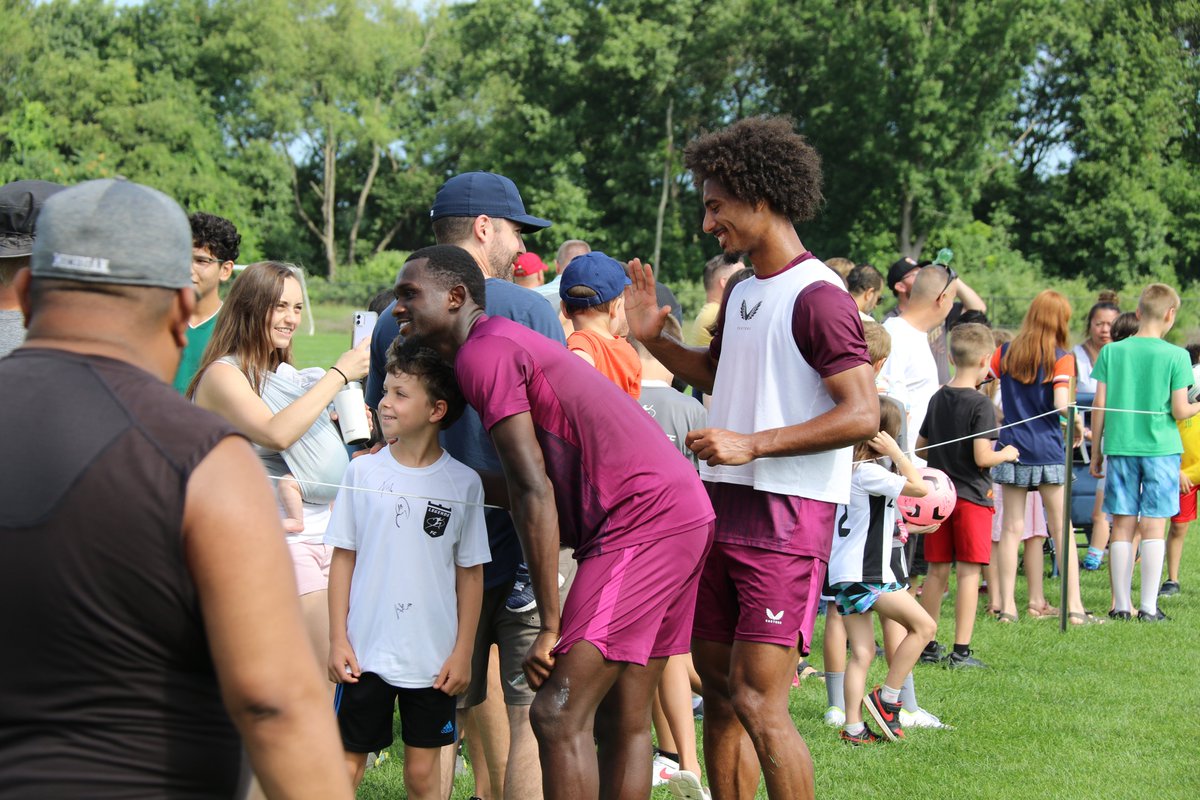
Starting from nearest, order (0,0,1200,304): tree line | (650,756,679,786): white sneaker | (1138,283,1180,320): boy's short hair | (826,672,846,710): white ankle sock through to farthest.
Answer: (650,756,679,786): white sneaker < (826,672,846,710): white ankle sock < (1138,283,1180,320): boy's short hair < (0,0,1200,304): tree line

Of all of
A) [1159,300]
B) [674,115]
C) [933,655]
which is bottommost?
[933,655]

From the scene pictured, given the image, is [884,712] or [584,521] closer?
[584,521]

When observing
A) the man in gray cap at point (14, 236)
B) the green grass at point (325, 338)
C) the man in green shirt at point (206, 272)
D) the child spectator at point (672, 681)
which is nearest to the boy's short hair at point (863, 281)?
the child spectator at point (672, 681)

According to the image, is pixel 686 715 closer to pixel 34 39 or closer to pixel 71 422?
pixel 71 422

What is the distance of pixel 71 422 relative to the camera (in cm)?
176

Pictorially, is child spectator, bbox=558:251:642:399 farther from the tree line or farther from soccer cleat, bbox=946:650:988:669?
the tree line

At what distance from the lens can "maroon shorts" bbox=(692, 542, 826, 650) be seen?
398 centimetres

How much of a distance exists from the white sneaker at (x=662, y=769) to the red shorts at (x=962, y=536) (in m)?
3.12

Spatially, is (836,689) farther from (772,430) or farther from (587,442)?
(587,442)

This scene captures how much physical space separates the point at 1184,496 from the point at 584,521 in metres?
8.29

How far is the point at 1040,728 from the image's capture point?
639 cm

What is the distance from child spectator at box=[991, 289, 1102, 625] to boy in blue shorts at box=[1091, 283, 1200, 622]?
37 centimetres

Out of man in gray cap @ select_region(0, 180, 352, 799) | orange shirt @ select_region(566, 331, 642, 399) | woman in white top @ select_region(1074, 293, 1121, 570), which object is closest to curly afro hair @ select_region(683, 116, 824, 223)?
orange shirt @ select_region(566, 331, 642, 399)

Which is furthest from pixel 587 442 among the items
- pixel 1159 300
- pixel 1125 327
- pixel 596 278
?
pixel 1125 327
